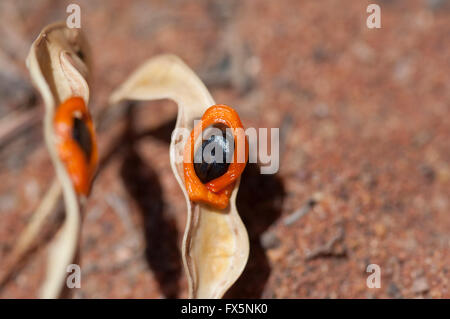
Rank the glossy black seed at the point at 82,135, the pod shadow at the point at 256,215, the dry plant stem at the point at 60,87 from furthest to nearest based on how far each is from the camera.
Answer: the pod shadow at the point at 256,215 < the glossy black seed at the point at 82,135 < the dry plant stem at the point at 60,87

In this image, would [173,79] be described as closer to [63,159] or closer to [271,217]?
[63,159]

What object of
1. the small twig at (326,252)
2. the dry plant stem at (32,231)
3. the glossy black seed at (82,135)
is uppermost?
the glossy black seed at (82,135)

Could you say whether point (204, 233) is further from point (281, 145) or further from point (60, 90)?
point (281, 145)

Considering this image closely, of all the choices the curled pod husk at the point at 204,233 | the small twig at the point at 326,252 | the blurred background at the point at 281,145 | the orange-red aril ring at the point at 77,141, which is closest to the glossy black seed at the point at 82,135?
the orange-red aril ring at the point at 77,141

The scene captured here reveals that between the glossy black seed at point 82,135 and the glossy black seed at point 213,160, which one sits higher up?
the glossy black seed at point 82,135

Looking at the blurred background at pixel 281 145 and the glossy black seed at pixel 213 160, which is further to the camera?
the blurred background at pixel 281 145

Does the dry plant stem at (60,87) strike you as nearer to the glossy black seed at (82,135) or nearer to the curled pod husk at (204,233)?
the glossy black seed at (82,135)
